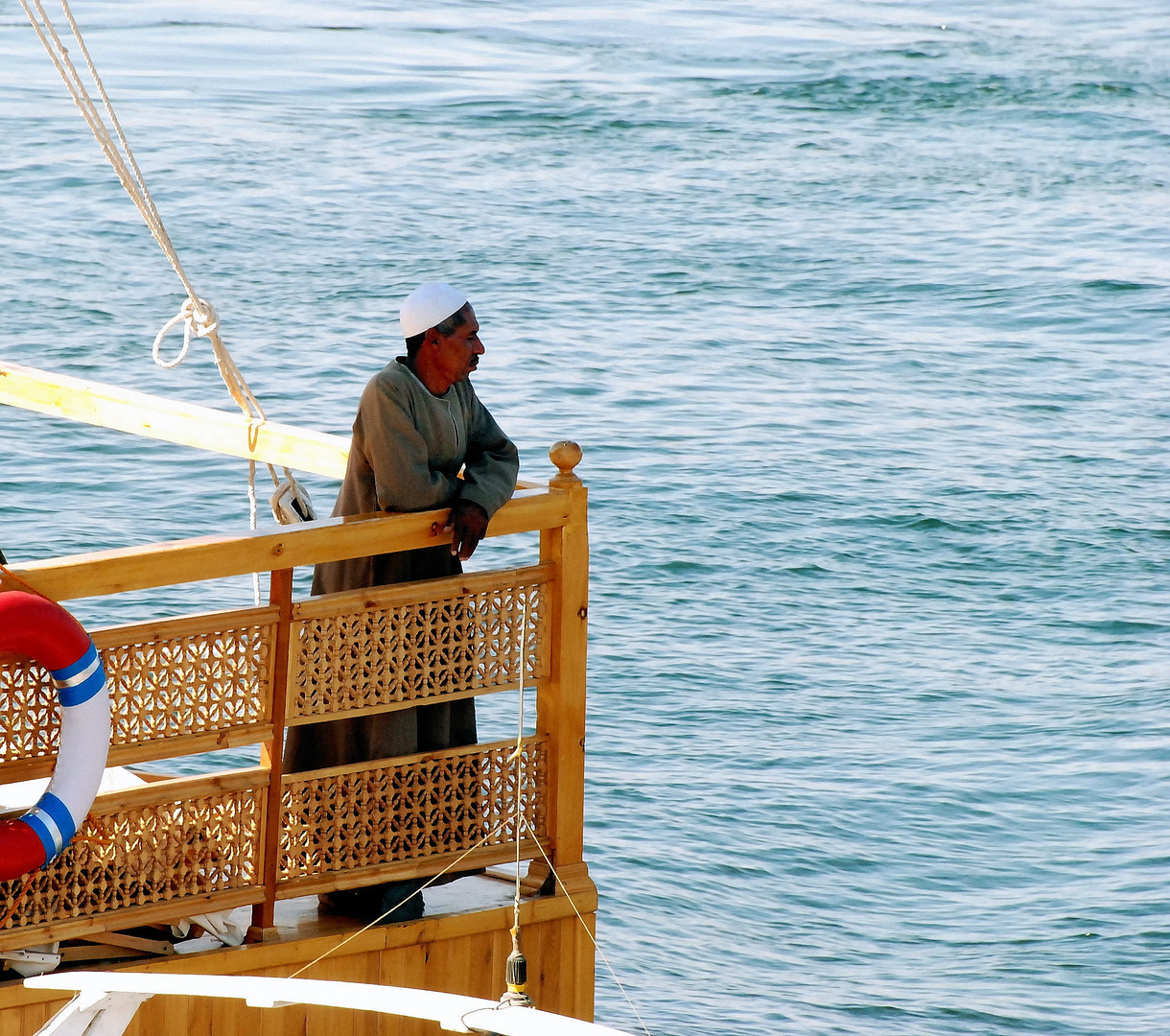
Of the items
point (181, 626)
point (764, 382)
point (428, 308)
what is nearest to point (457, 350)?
point (428, 308)

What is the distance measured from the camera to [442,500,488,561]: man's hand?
445 centimetres

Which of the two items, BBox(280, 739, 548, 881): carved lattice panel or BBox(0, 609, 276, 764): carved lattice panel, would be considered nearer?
BBox(0, 609, 276, 764): carved lattice panel

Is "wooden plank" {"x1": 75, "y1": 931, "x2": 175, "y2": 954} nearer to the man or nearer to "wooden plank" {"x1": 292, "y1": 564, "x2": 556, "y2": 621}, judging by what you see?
the man

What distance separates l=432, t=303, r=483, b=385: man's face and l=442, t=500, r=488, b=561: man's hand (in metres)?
0.32

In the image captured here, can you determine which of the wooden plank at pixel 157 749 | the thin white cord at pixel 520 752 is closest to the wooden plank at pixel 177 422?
the thin white cord at pixel 520 752

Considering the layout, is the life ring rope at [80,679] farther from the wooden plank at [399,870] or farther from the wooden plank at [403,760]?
the wooden plank at [399,870]

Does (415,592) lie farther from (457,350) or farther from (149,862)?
(149,862)

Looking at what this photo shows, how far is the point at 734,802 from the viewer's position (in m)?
9.35

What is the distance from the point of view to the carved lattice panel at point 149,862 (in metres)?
4.09

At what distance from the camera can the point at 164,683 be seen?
4.14 m

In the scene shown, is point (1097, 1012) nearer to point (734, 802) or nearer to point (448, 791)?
point (734, 802)

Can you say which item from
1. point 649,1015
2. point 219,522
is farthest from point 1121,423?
point 649,1015

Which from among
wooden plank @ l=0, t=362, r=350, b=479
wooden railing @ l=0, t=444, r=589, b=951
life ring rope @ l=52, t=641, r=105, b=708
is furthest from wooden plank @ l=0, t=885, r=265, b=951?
wooden plank @ l=0, t=362, r=350, b=479

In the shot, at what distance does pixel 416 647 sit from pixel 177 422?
1376mm
